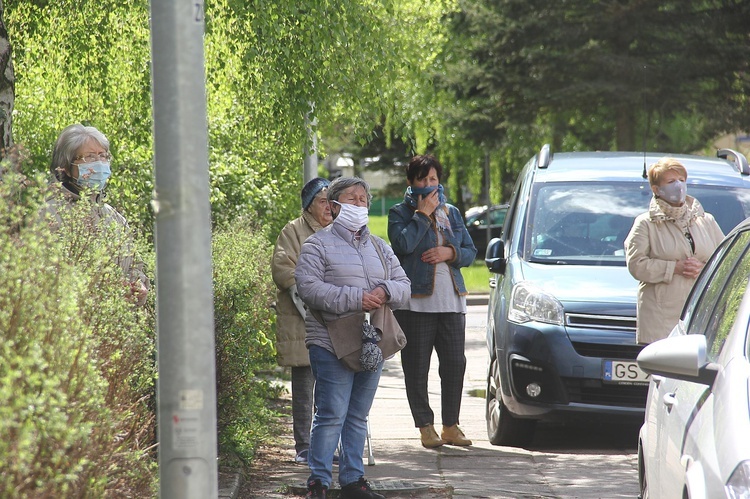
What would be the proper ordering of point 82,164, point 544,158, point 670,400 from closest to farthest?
point 670,400 < point 82,164 < point 544,158

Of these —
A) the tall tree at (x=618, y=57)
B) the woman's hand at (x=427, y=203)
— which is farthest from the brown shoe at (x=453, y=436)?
the tall tree at (x=618, y=57)

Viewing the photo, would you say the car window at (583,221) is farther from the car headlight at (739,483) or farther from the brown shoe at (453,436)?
the car headlight at (739,483)

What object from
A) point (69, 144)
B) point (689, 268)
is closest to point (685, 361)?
point (69, 144)

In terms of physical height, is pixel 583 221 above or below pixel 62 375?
above

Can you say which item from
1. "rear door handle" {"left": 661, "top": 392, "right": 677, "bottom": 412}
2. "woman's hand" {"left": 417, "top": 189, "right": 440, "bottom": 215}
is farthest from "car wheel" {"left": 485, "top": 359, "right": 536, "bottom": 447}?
"rear door handle" {"left": 661, "top": 392, "right": 677, "bottom": 412}

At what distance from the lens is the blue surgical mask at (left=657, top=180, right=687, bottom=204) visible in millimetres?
7395

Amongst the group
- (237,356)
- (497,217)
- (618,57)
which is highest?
(618,57)

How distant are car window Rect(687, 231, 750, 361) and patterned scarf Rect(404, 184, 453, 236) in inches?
133

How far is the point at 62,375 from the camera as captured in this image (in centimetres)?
345

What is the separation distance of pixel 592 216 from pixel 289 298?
8.40 feet

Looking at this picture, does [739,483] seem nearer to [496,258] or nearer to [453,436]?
[453,436]

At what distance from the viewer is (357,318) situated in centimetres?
644

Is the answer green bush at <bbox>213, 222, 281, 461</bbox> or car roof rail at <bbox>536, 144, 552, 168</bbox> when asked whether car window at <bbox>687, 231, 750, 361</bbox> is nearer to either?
green bush at <bbox>213, 222, 281, 461</bbox>

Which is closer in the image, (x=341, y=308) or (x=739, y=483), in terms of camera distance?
(x=739, y=483)
